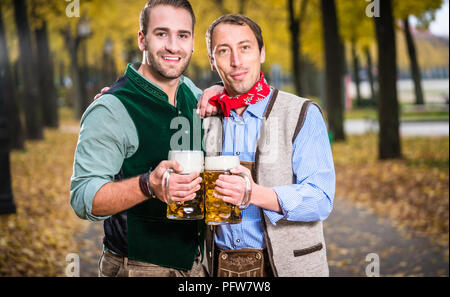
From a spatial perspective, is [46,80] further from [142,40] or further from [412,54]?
[142,40]

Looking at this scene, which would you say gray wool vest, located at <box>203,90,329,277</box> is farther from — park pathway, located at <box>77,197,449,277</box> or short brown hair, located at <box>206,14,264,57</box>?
park pathway, located at <box>77,197,449,277</box>

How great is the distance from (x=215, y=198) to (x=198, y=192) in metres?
0.08

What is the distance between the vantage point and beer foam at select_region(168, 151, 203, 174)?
6.02 feet

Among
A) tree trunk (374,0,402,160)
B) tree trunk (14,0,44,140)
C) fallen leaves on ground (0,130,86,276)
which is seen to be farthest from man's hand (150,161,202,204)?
tree trunk (14,0,44,140)

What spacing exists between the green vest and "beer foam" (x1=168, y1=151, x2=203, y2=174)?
0.47 meters

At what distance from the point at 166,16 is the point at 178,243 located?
1098 mm

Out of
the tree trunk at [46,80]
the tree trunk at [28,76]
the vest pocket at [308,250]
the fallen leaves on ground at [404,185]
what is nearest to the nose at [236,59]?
the vest pocket at [308,250]

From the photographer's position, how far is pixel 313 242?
2.37 metres

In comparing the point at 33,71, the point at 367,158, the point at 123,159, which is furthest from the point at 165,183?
the point at 33,71

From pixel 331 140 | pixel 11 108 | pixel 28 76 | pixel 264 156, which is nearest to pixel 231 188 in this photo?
pixel 264 156

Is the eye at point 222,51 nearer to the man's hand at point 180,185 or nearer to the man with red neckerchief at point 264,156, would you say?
the man with red neckerchief at point 264,156

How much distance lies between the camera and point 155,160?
2.34 metres

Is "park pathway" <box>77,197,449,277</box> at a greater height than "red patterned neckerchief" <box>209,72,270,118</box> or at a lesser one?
lesser

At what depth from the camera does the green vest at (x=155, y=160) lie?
233 centimetres
